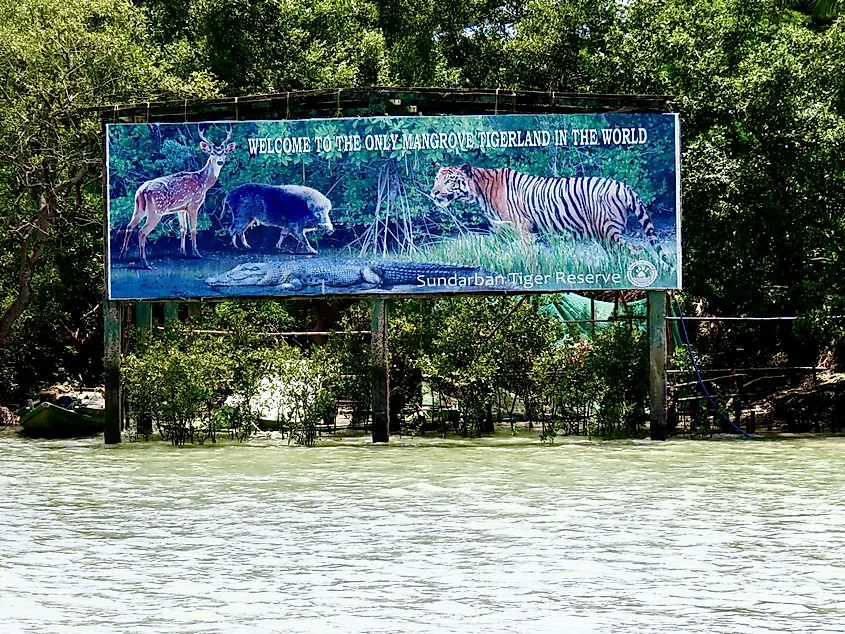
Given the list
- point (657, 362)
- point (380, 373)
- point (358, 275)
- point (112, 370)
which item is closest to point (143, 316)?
point (112, 370)

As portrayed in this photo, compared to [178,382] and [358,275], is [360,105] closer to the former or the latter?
[358,275]

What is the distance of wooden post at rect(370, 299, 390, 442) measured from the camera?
2261 centimetres

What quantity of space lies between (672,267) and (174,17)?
19.0 meters

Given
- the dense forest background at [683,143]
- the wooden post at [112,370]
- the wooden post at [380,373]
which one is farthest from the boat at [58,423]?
the wooden post at [380,373]

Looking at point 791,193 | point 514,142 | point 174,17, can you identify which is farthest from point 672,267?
point 174,17

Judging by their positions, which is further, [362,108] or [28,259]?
[28,259]

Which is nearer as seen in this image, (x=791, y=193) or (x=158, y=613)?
(x=158, y=613)

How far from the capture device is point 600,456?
813 inches

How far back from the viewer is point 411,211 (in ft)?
73.6

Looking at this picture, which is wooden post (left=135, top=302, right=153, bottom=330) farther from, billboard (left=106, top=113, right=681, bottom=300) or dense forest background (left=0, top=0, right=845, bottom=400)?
dense forest background (left=0, top=0, right=845, bottom=400)

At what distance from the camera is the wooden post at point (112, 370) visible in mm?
23000

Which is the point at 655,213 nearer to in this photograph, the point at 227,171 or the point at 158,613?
the point at 227,171

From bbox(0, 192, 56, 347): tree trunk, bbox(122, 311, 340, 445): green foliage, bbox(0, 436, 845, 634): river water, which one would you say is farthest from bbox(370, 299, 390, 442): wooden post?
bbox(0, 192, 56, 347): tree trunk

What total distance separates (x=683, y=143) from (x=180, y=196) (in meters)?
10.3
